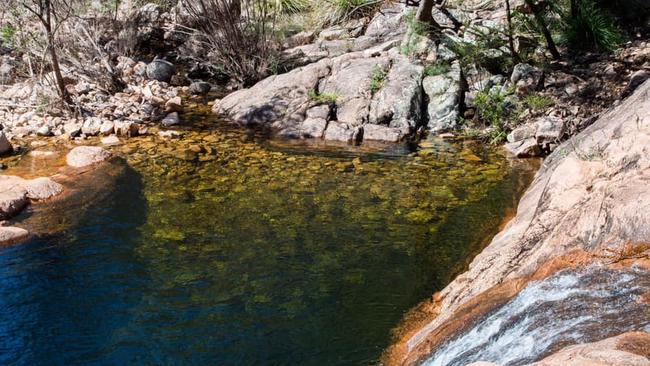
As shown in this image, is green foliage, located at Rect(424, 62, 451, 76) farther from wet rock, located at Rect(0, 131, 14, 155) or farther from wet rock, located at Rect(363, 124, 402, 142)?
wet rock, located at Rect(0, 131, 14, 155)

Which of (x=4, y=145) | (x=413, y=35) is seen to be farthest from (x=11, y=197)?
(x=413, y=35)

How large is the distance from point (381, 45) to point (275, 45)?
2048 millimetres

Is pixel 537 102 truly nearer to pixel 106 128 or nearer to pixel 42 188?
pixel 106 128

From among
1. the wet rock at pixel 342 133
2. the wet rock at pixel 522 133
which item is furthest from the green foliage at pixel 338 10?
the wet rock at pixel 522 133

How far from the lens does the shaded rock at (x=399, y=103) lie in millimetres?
9875

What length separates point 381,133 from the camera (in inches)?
381

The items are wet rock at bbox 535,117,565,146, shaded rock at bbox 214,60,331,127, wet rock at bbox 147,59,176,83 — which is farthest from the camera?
wet rock at bbox 147,59,176,83

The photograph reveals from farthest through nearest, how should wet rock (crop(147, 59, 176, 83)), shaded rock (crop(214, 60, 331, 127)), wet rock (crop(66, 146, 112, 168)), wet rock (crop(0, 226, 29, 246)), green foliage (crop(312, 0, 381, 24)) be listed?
1. green foliage (crop(312, 0, 381, 24))
2. wet rock (crop(147, 59, 176, 83))
3. shaded rock (crop(214, 60, 331, 127))
4. wet rock (crop(66, 146, 112, 168))
5. wet rock (crop(0, 226, 29, 246))

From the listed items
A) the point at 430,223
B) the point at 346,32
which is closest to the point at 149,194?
the point at 430,223

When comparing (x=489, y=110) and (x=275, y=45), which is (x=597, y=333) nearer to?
(x=489, y=110)

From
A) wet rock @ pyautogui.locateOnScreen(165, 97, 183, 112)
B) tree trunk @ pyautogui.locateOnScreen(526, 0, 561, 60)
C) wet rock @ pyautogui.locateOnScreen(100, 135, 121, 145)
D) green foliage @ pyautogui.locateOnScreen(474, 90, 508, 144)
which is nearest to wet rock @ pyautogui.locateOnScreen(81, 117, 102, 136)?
wet rock @ pyautogui.locateOnScreen(100, 135, 121, 145)

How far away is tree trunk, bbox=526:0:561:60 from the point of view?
34.0 feet

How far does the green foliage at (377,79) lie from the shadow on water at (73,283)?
4.56 m

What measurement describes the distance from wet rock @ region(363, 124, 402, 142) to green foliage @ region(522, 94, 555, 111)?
1.97 metres
